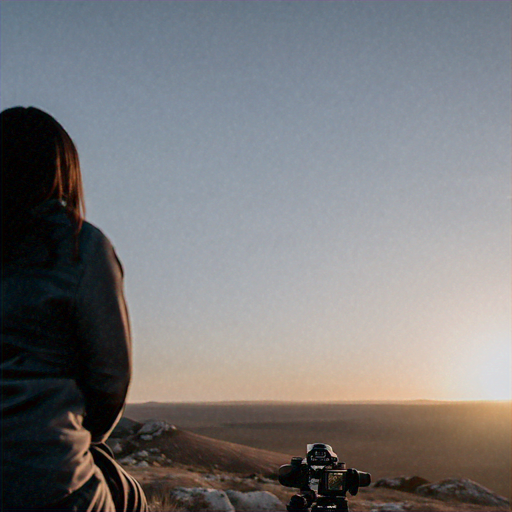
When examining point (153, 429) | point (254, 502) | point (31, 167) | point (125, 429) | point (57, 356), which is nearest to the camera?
point (57, 356)

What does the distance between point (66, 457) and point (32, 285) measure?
0.46 meters

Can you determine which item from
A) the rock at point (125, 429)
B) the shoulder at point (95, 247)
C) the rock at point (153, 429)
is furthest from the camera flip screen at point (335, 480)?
the rock at point (153, 429)

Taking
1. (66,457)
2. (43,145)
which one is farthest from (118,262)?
(66,457)

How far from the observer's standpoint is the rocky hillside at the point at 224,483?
977cm

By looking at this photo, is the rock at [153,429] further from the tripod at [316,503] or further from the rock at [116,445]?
the tripod at [316,503]

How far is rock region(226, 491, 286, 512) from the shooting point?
983 cm

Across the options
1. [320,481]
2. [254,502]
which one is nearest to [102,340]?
[320,481]

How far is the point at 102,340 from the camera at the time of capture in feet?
5.91

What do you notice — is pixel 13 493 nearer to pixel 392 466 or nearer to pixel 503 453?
pixel 392 466

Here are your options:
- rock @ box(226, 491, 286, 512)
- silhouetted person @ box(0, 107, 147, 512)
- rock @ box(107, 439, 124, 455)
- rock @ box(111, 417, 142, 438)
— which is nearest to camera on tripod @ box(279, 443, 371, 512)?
silhouetted person @ box(0, 107, 147, 512)

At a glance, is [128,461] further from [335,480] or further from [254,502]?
[335,480]

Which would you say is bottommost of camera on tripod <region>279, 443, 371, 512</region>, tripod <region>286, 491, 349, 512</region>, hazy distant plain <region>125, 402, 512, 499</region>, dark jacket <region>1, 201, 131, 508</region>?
hazy distant plain <region>125, 402, 512, 499</region>

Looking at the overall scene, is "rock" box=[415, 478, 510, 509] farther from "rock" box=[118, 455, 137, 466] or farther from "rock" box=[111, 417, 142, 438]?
"rock" box=[111, 417, 142, 438]

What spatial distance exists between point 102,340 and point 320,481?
308 centimetres
